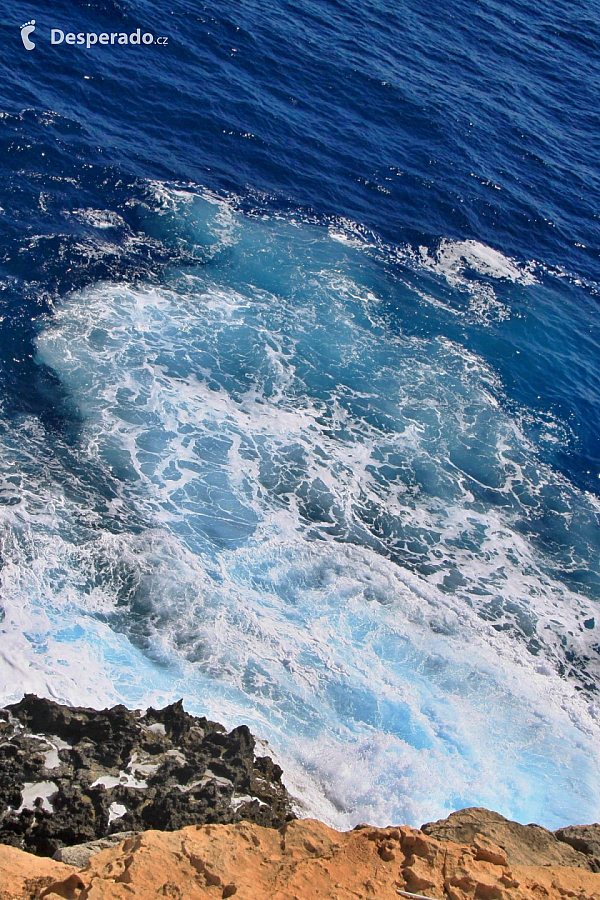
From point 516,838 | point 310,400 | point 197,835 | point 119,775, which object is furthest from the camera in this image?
point 310,400

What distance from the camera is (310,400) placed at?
48219 millimetres

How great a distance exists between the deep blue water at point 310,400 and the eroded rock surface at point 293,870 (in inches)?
239

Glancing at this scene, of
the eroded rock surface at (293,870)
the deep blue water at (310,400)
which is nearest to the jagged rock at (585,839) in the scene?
the eroded rock surface at (293,870)

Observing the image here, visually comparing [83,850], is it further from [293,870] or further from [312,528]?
[312,528]

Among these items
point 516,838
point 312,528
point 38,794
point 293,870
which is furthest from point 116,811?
point 312,528

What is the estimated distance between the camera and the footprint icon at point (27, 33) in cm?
6544

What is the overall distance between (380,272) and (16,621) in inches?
1398

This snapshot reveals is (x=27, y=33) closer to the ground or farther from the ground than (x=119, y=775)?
farther from the ground

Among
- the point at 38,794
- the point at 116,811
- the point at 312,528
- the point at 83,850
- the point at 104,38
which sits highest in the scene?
the point at 104,38

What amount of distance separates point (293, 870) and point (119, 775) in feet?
27.9

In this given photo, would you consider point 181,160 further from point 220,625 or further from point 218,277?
point 220,625

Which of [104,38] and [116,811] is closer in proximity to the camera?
[116,811]

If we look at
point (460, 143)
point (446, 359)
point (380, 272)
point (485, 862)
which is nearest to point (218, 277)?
point (380, 272)

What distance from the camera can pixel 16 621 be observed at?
34.6m
